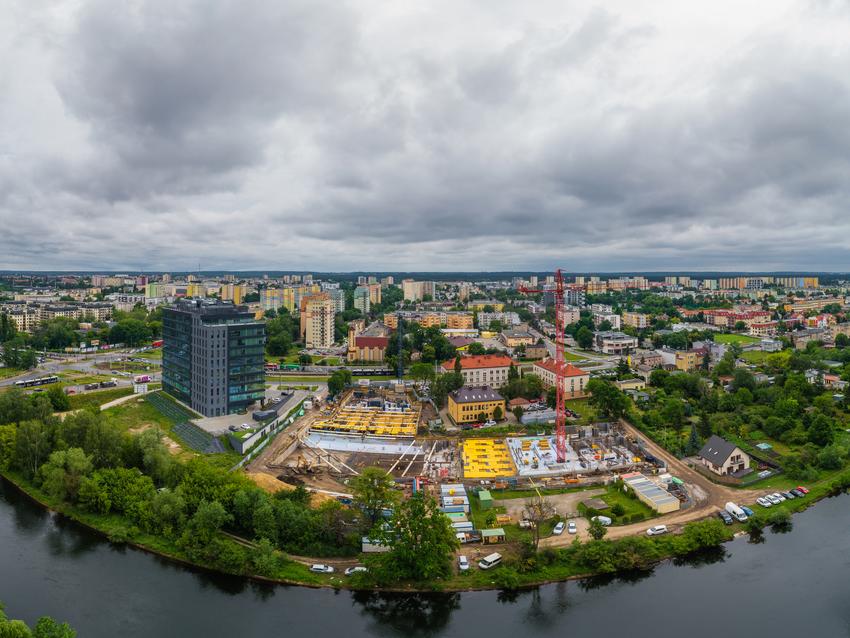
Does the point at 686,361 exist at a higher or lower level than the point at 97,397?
higher

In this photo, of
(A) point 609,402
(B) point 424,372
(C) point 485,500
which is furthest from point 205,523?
(B) point 424,372

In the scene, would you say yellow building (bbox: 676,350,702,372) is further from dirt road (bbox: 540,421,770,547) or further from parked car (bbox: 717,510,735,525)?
parked car (bbox: 717,510,735,525)

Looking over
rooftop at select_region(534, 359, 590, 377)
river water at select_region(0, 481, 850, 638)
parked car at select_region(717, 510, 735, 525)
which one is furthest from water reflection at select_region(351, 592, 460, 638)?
rooftop at select_region(534, 359, 590, 377)

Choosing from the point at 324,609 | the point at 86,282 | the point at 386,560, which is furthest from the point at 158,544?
the point at 86,282

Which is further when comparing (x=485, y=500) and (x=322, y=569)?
(x=485, y=500)

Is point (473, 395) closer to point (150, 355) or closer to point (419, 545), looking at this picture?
point (419, 545)

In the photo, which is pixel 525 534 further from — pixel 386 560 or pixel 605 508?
pixel 386 560
